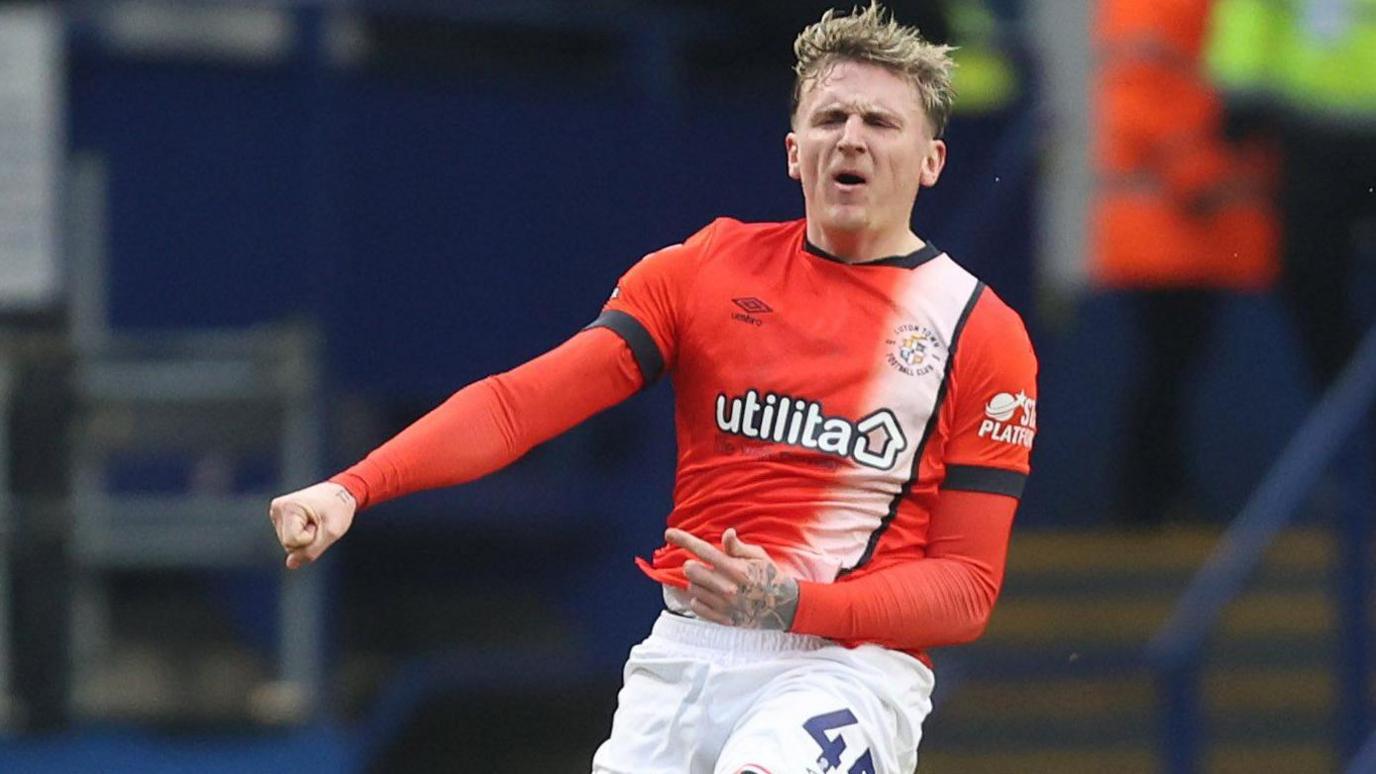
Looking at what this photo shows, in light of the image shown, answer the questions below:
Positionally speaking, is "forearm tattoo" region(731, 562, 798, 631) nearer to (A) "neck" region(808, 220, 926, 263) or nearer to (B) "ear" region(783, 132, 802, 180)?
(A) "neck" region(808, 220, 926, 263)

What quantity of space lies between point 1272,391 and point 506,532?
334cm

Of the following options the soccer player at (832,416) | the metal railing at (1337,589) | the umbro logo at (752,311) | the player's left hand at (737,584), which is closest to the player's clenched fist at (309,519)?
the soccer player at (832,416)

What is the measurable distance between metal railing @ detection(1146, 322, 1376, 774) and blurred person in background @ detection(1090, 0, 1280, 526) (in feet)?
3.37

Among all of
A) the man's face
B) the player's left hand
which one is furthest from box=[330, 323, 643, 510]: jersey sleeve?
the man's face

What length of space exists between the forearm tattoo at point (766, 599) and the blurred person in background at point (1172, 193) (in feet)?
17.8

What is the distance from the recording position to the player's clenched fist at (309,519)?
4352mm

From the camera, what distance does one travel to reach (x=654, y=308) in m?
4.91

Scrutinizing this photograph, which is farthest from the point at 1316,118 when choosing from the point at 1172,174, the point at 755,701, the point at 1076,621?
the point at 755,701

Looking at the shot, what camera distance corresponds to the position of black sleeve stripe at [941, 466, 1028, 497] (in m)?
4.82

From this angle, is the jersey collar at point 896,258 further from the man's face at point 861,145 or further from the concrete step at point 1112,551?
the concrete step at point 1112,551

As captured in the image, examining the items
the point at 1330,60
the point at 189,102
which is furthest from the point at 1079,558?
the point at 189,102

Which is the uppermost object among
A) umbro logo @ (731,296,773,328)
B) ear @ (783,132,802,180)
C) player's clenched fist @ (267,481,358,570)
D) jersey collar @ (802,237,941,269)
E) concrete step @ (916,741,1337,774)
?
ear @ (783,132,802,180)

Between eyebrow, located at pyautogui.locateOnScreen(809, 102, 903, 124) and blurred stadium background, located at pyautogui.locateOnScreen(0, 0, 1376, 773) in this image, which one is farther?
blurred stadium background, located at pyautogui.locateOnScreen(0, 0, 1376, 773)

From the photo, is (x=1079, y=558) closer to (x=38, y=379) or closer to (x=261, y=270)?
(x=261, y=270)
